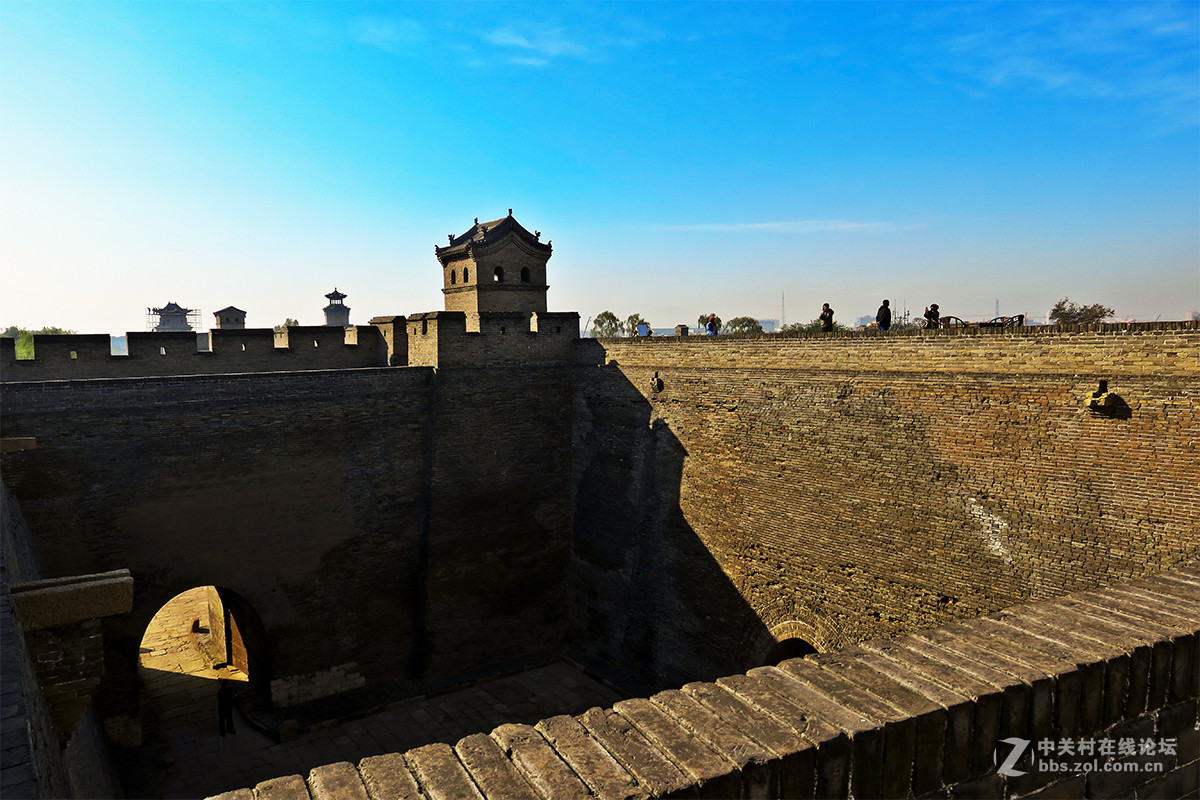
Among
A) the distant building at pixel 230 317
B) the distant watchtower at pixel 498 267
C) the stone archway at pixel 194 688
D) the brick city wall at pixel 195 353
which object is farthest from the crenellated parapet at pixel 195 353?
the distant building at pixel 230 317

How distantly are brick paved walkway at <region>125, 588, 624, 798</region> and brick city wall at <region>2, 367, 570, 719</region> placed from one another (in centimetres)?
68

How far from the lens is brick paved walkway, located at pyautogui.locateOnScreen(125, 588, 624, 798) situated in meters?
10.2

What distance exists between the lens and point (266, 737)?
11.2 m

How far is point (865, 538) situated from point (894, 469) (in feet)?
3.39

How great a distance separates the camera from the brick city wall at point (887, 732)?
79.0 inches

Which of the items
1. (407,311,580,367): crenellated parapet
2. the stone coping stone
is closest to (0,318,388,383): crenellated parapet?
(407,311,580,367): crenellated parapet

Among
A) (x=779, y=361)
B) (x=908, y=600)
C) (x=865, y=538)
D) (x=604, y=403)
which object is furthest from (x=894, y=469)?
(x=604, y=403)

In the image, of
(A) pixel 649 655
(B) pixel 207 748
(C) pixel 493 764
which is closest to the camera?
(C) pixel 493 764

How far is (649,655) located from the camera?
12.2m

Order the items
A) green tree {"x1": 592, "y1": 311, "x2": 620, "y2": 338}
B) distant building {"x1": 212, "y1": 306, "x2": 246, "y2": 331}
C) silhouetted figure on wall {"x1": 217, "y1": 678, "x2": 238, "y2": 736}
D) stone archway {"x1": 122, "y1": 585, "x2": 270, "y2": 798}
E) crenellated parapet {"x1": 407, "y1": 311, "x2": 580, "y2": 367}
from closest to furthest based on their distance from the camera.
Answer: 1. stone archway {"x1": 122, "y1": 585, "x2": 270, "y2": 798}
2. silhouetted figure on wall {"x1": 217, "y1": 678, "x2": 238, "y2": 736}
3. crenellated parapet {"x1": 407, "y1": 311, "x2": 580, "y2": 367}
4. distant building {"x1": 212, "y1": 306, "x2": 246, "y2": 331}
5. green tree {"x1": 592, "y1": 311, "x2": 620, "y2": 338}

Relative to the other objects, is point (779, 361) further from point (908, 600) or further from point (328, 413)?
point (328, 413)

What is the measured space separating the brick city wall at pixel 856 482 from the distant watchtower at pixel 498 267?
5.19m

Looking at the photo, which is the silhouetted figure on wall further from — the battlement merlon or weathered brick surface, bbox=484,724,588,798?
weathered brick surface, bbox=484,724,588,798

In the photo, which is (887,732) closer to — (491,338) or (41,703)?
(41,703)
